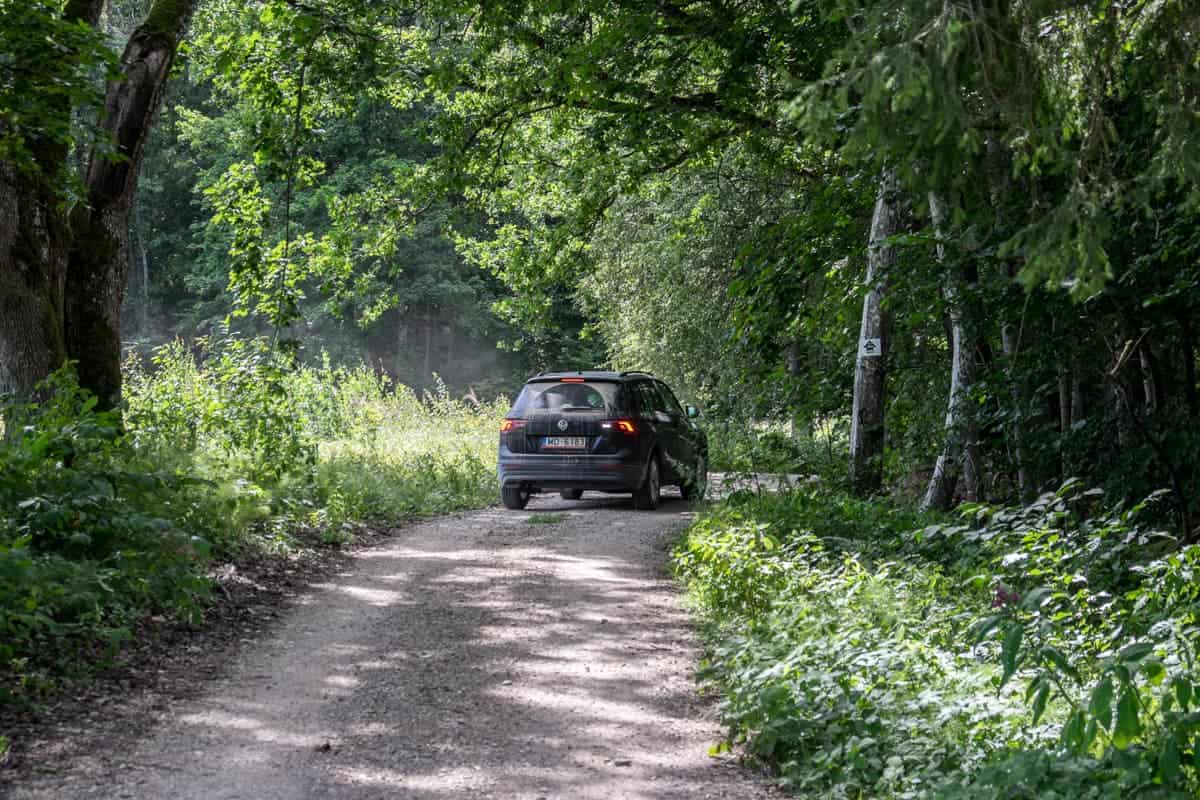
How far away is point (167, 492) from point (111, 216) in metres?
3.21

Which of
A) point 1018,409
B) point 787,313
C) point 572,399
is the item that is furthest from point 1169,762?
point 572,399

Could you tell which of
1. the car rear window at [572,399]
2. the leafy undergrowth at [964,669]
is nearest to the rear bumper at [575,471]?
the car rear window at [572,399]

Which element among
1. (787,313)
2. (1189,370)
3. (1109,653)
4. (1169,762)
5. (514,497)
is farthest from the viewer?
(514,497)

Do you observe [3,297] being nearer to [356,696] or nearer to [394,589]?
[394,589]

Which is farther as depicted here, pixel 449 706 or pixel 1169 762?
pixel 449 706

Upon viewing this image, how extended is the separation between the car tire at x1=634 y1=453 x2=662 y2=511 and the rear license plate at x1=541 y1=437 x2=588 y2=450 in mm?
1004

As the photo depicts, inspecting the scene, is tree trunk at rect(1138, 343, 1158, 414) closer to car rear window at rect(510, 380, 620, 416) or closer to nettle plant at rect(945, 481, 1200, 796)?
nettle plant at rect(945, 481, 1200, 796)

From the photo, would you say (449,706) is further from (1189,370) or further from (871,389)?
(871,389)

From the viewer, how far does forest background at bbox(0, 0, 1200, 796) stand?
4914mm

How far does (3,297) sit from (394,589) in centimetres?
403

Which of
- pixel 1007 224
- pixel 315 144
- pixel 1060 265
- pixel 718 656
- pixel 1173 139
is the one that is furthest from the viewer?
pixel 315 144

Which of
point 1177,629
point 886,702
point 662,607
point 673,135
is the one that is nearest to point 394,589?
point 662,607

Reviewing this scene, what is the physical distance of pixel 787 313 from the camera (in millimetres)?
13227

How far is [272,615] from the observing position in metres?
8.57
